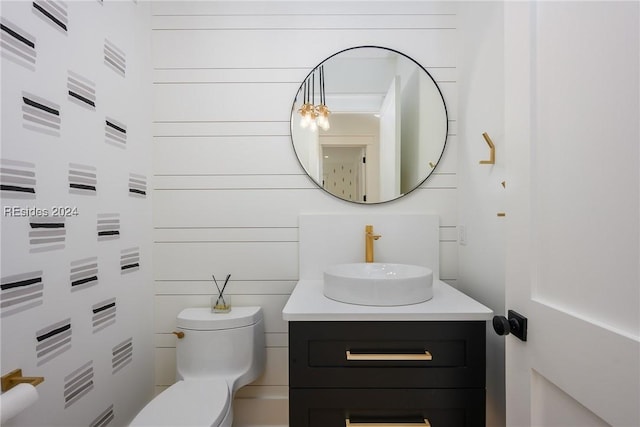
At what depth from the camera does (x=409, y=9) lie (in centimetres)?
163

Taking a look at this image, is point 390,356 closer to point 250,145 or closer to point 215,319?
point 215,319

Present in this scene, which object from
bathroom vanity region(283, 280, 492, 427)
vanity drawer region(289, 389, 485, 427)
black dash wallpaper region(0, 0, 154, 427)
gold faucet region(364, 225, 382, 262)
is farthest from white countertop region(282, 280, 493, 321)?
black dash wallpaper region(0, 0, 154, 427)

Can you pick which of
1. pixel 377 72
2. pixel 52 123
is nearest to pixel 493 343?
pixel 377 72

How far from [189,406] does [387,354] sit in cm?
73

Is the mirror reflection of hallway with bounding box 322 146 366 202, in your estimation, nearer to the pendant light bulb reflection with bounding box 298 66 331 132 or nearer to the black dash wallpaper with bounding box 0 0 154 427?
the pendant light bulb reflection with bounding box 298 66 331 132

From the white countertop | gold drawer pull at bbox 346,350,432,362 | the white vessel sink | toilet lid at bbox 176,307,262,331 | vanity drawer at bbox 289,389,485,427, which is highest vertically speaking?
the white vessel sink

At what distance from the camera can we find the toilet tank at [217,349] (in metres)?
1.45

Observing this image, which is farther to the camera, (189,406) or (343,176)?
(343,176)

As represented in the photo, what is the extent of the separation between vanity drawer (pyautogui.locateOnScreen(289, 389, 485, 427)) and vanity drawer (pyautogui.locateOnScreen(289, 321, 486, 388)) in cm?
3

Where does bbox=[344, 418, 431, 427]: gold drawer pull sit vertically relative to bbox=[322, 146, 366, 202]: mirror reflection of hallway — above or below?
below

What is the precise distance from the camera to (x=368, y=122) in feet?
5.40

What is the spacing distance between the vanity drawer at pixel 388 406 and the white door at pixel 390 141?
88 cm

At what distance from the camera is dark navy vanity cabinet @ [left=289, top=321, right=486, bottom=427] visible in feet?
3.51

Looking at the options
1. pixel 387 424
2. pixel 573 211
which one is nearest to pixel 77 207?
Result: pixel 387 424
